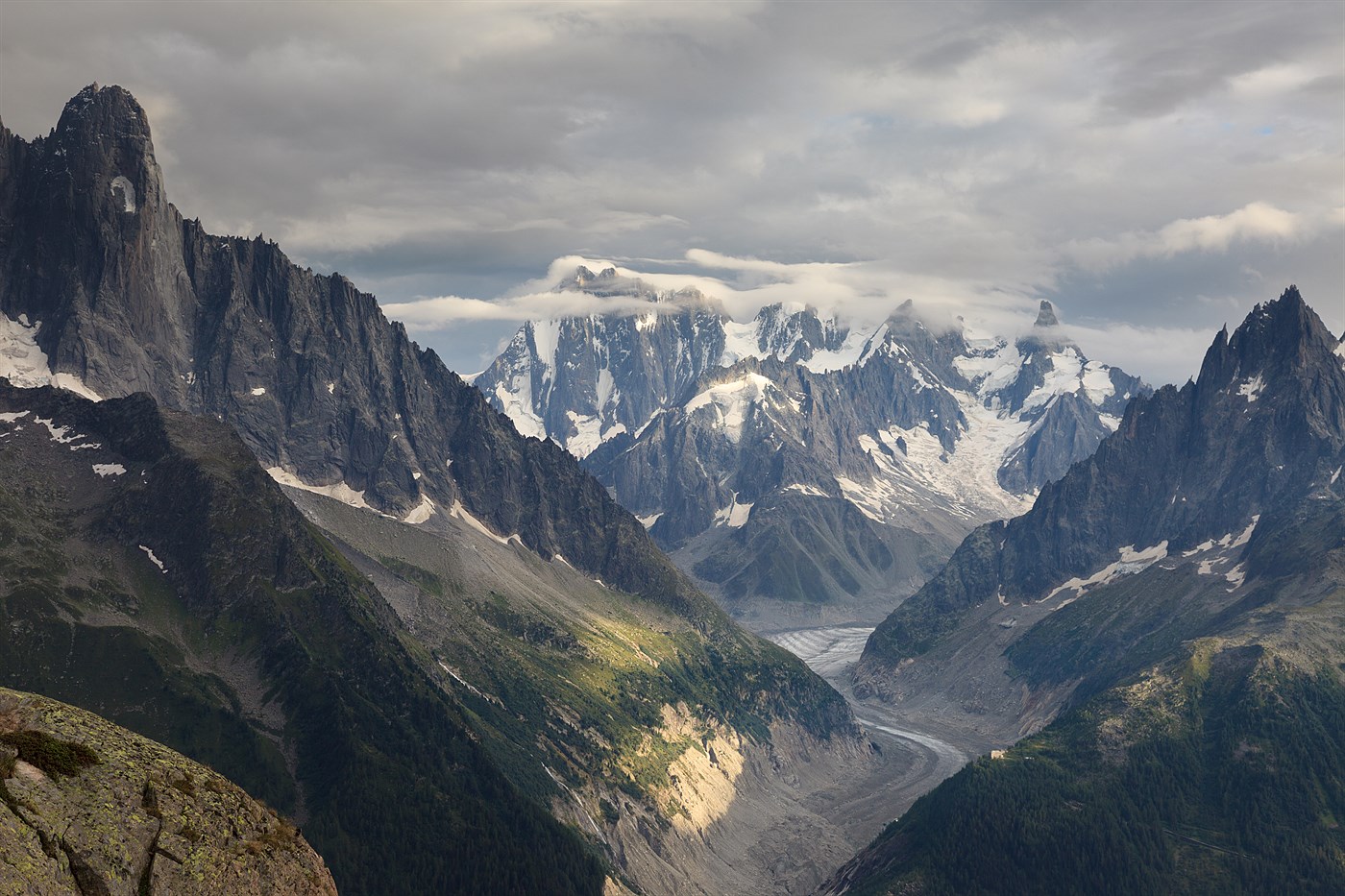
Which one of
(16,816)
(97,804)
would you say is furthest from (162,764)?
(16,816)

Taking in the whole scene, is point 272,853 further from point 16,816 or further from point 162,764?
point 16,816

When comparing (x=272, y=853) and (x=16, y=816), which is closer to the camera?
(x=16, y=816)

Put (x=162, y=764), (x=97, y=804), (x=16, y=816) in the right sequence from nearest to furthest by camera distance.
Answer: (x=16, y=816)
(x=97, y=804)
(x=162, y=764)

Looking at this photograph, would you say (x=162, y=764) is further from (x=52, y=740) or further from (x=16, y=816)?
(x=16, y=816)

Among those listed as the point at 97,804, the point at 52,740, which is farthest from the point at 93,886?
the point at 52,740

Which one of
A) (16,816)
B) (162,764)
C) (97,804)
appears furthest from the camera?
(162,764)

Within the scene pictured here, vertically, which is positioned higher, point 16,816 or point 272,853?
point 16,816
